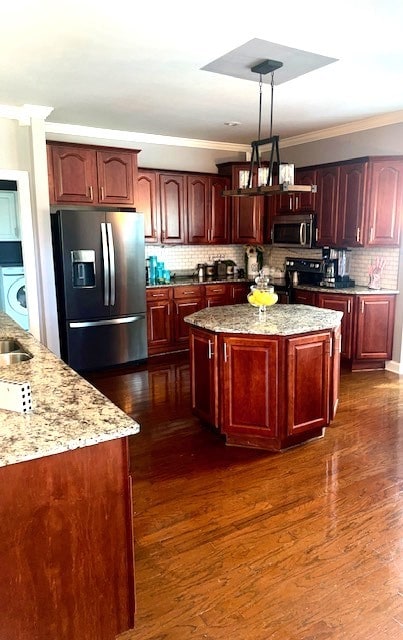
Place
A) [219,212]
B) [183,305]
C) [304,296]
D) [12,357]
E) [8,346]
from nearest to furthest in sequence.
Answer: [12,357], [8,346], [304,296], [183,305], [219,212]

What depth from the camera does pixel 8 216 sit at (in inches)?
277

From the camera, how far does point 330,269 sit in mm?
5457

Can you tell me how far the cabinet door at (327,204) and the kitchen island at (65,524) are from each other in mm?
4266

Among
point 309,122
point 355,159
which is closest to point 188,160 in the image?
point 309,122

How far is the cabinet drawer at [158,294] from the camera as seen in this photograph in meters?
5.62

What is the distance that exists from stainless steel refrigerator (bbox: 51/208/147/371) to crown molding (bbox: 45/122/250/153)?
0.93 m

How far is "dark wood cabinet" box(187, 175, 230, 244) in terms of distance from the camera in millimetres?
6129

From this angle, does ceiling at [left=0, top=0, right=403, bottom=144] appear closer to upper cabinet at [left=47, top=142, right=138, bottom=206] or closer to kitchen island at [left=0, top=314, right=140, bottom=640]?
upper cabinet at [left=47, top=142, right=138, bottom=206]

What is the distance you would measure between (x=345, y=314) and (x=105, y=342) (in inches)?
104

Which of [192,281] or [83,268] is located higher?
[83,268]

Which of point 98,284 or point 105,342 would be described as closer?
point 98,284

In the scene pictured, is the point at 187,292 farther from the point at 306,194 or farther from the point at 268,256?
the point at 306,194

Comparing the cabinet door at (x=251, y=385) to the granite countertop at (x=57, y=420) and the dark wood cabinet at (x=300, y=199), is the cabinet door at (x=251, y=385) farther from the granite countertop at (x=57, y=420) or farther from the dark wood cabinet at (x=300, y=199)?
the dark wood cabinet at (x=300, y=199)

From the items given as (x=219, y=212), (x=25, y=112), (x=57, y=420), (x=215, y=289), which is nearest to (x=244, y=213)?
(x=219, y=212)
